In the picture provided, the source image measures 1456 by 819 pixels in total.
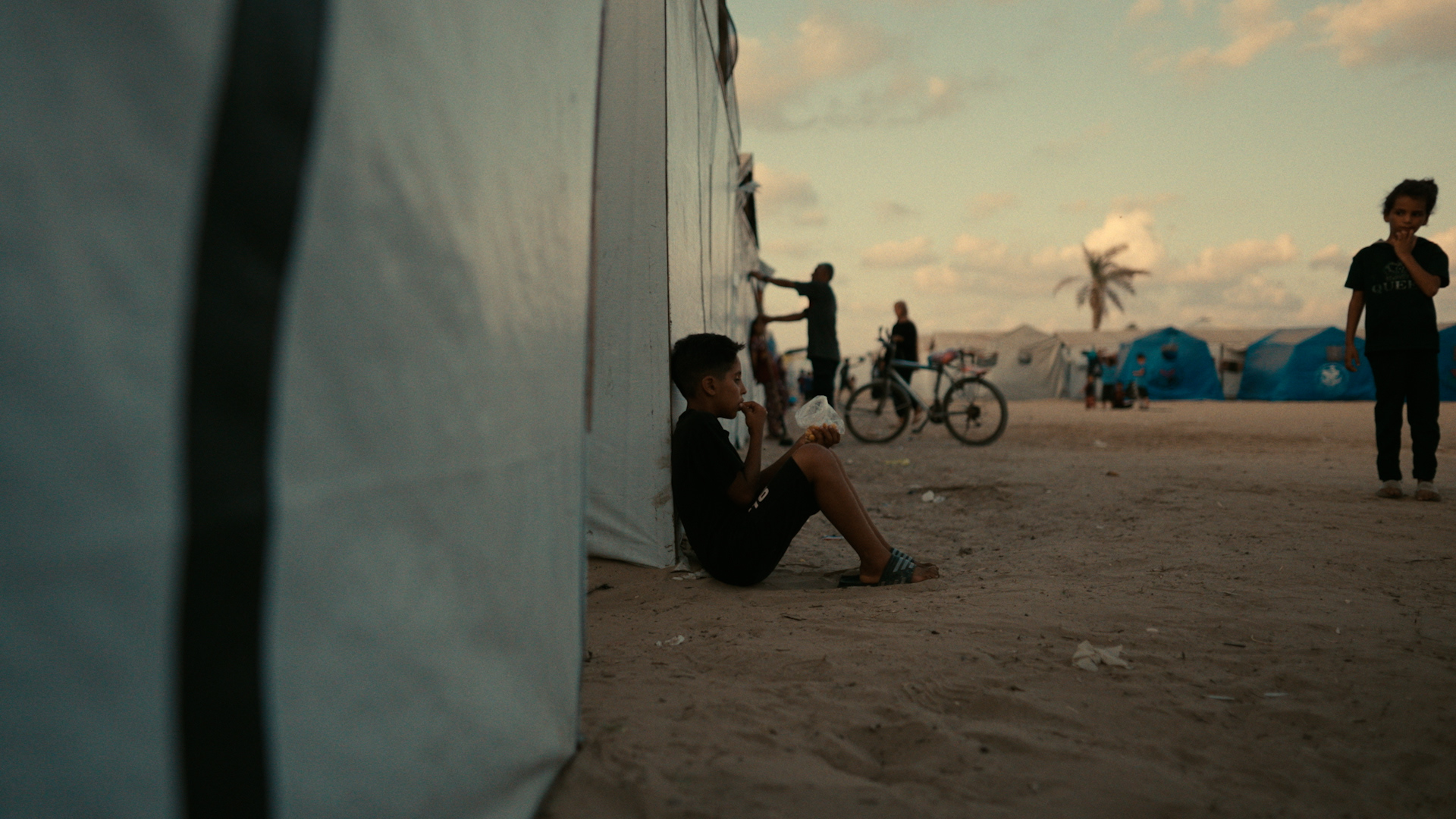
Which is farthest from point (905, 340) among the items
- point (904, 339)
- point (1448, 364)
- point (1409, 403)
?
point (1448, 364)

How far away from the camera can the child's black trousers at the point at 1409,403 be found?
14.3ft

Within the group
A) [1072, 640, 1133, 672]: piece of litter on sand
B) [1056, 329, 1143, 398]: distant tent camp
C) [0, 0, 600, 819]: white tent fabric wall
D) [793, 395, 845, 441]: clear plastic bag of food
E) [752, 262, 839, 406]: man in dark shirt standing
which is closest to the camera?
[0, 0, 600, 819]: white tent fabric wall

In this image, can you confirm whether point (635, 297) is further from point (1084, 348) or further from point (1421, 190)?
point (1084, 348)

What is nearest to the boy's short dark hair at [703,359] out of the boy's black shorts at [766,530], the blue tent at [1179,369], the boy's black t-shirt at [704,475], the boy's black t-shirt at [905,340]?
the boy's black t-shirt at [704,475]

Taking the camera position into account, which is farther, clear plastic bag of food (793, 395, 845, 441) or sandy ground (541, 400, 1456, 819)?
clear plastic bag of food (793, 395, 845, 441)

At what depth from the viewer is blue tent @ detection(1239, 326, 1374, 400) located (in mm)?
22609

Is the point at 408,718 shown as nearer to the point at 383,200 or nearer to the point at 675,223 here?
the point at 383,200

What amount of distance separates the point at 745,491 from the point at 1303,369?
26.0 m

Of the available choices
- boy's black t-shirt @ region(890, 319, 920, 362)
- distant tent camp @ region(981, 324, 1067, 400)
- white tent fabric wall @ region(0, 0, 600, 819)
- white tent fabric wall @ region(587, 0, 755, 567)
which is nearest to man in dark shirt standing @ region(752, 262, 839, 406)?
boy's black t-shirt @ region(890, 319, 920, 362)

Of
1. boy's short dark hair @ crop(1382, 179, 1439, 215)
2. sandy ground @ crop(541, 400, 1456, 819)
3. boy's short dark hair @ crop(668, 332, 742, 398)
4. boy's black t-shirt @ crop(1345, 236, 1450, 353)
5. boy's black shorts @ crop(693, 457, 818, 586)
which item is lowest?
sandy ground @ crop(541, 400, 1456, 819)

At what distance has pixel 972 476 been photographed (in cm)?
594

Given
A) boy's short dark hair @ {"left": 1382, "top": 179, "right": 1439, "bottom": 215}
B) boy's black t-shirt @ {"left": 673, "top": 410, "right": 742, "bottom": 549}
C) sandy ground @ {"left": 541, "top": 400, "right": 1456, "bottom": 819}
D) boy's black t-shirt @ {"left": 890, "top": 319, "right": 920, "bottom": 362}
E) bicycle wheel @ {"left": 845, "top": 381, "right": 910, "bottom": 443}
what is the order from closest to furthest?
sandy ground @ {"left": 541, "top": 400, "right": 1456, "bottom": 819} < boy's black t-shirt @ {"left": 673, "top": 410, "right": 742, "bottom": 549} < boy's short dark hair @ {"left": 1382, "top": 179, "right": 1439, "bottom": 215} < bicycle wheel @ {"left": 845, "top": 381, "right": 910, "bottom": 443} < boy's black t-shirt @ {"left": 890, "top": 319, "right": 920, "bottom": 362}

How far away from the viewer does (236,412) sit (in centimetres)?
70

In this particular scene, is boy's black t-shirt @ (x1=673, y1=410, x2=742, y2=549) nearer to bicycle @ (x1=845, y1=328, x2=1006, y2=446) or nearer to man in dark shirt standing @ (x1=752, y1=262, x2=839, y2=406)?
man in dark shirt standing @ (x1=752, y1=262, x2=839, y2=406)
